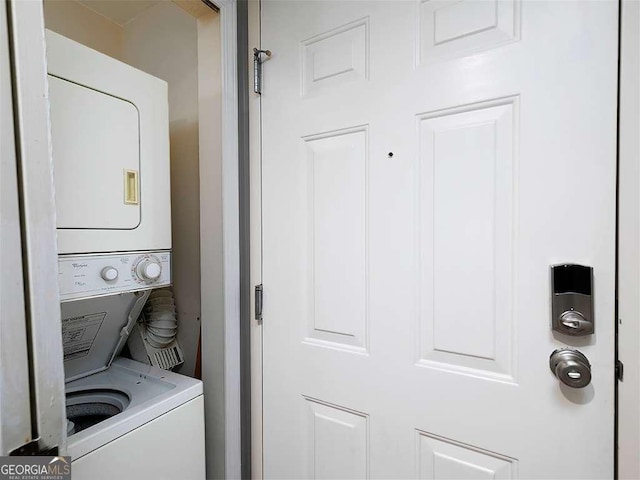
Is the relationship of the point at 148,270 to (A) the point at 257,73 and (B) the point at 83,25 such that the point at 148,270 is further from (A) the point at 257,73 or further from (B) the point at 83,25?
(B) the point at 83,25

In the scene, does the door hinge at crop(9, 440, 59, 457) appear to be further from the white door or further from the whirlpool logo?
the white door

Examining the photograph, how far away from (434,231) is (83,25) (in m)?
2.03

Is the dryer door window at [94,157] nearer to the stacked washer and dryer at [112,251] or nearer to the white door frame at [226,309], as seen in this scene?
the stacked washer and dryer at [112,251]

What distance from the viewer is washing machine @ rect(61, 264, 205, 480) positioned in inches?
35.6

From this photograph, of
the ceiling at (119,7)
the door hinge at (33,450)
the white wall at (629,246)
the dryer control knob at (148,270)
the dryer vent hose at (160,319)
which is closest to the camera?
the door hinge at (33,450)

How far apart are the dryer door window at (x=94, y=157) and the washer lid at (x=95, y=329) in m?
0.38

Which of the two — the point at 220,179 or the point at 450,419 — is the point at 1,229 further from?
the point at 450,419

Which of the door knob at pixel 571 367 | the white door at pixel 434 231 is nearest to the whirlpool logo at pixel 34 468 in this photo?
the white door at pixel 434 231

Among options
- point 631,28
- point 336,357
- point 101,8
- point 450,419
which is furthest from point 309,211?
point 101,8

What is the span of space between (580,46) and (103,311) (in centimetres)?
168

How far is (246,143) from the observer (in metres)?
1.22

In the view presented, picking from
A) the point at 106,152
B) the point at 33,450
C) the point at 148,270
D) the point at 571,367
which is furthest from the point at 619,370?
the point at 106,152

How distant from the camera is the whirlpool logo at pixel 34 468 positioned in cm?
58

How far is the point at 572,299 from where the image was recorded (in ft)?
2.47
